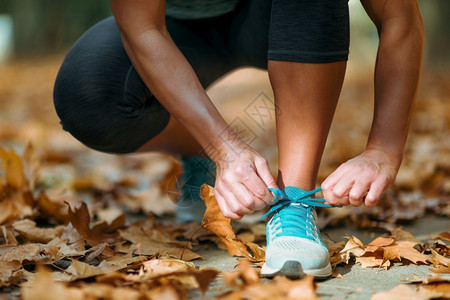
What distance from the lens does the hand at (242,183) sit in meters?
1.02

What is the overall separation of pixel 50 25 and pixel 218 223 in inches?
534

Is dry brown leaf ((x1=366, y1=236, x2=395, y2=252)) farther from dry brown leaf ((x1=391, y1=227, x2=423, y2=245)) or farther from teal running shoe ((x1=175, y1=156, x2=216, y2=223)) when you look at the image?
teal running shoe ((x1=175, y1=156, x2=216, y2=223))

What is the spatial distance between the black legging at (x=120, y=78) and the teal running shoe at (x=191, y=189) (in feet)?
0.63

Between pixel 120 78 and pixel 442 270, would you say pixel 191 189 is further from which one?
pixel 442 270

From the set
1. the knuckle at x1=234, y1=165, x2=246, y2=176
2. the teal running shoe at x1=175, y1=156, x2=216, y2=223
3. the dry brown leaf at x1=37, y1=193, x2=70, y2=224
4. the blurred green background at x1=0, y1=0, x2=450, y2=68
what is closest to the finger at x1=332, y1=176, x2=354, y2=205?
the knuckle at x1=234, y1=165, x2=246, y2=176

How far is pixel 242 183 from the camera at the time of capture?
40.6 inches

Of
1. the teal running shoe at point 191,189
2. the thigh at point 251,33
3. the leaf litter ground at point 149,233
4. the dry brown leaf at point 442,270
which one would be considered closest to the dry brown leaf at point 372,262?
the leaf litter ground at point 149,233

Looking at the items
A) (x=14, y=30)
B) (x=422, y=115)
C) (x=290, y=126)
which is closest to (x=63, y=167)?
(x=290, y=126)

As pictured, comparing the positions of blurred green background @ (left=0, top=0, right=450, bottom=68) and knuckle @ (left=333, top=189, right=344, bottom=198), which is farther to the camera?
blurred green background @ (left=0, top=0, right=450, bottom=68)

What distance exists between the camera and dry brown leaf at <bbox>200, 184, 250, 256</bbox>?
1.19 meters

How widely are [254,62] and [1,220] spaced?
97 cm

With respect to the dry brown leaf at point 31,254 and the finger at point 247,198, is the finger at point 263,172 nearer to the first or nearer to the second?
the finger at point 247,198

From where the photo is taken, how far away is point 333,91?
3.78ft

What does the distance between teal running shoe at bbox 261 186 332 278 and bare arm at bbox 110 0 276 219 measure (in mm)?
73
